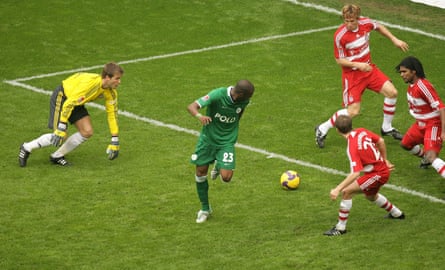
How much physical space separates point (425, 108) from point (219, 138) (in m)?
3.36

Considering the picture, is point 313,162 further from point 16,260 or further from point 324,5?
point 324,5

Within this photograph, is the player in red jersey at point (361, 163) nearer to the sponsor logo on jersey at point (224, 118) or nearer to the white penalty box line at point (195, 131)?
the sponsor logo on jersey at point (224, 118)

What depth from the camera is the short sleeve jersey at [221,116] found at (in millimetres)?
12668

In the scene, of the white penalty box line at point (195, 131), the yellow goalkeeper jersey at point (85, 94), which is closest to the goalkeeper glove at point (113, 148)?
the yellow goalkeeper jersey at point (85, 94)

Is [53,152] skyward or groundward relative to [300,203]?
groundward

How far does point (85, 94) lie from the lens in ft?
49.0

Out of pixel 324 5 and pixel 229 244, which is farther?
pixel 324 5

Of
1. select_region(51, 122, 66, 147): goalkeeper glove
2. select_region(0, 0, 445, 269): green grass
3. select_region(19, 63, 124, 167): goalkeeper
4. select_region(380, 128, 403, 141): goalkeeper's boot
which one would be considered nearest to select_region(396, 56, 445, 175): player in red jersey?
select_region(0, 0, 445, 269): green grass

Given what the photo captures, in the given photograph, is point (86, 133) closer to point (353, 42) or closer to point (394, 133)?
point (353, 42)

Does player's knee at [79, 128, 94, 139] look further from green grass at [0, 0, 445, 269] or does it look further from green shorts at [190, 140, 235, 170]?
green shorts at [190, 140, 235, 170]

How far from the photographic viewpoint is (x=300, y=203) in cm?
1372

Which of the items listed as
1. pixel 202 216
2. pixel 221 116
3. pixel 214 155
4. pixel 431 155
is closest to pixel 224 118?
pixel 221 116

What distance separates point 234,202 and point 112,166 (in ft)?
7.91

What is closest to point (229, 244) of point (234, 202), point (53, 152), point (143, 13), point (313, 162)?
point (234, 202)
